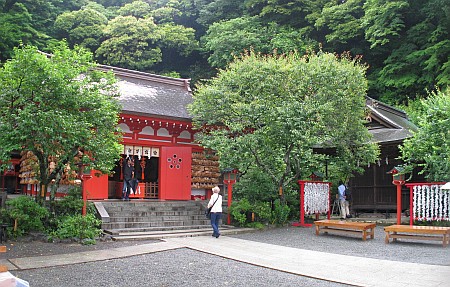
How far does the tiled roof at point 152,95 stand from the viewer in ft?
55.3

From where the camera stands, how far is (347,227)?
41.1 ft

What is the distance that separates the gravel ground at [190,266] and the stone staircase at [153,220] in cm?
122

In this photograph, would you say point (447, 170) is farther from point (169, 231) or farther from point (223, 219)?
point (169, 231)

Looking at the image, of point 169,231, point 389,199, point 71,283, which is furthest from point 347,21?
point 71,283

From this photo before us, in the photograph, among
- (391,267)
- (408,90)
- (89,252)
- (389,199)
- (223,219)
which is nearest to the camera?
(391,267)

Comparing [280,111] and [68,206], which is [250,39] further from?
[68,206]

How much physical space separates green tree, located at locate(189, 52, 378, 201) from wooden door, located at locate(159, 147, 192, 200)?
80.2 inches

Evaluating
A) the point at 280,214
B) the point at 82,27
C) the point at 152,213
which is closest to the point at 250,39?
the point at 82,27

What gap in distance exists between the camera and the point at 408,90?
2838 centimetres

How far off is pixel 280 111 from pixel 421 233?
5472 mm

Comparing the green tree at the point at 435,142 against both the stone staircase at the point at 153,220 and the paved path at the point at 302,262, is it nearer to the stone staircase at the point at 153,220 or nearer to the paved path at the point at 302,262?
the paved path at the point at 302,262

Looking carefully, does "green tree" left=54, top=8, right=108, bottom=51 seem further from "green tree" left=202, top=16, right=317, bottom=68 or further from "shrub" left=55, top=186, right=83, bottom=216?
"shrub" left=55, top=186, right=83, bottom=216

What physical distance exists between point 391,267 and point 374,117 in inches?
535

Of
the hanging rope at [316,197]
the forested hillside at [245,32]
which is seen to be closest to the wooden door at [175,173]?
the hanging rope at [316,197]
